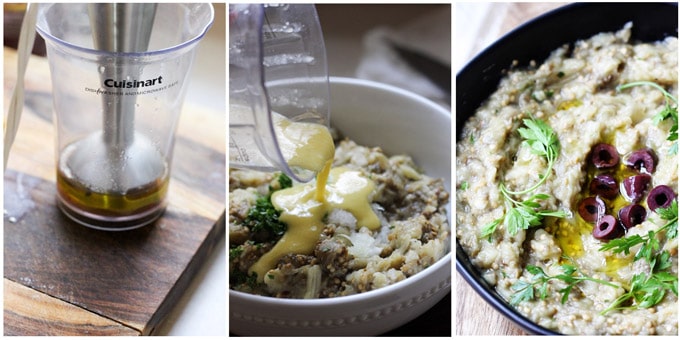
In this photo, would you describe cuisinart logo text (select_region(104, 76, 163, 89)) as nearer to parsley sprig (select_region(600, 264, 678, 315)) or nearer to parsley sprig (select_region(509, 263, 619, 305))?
parsley sprig (select_region(509, 263, 619, 305))

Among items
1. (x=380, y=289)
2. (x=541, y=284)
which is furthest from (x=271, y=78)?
(x=541, y=284)

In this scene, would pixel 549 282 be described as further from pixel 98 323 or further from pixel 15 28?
pixel 15 28

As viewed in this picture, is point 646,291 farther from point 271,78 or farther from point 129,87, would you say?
point 129,87

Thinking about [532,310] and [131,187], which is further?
[131,187]

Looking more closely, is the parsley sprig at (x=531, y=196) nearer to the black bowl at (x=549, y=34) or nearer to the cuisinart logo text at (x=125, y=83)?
the black bowl at (x=549, y=34)

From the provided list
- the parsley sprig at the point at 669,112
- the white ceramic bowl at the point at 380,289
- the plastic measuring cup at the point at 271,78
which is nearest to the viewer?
the plastic measuring cup at the point at 271,78

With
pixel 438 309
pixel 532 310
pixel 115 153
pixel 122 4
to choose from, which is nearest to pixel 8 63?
pixel 115 153

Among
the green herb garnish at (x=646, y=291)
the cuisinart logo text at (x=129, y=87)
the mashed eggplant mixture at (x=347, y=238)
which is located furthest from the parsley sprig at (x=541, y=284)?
the cuisinart logo text at (x=129, y=87)

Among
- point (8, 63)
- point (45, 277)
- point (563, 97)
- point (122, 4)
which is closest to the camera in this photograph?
point (122, 4)
